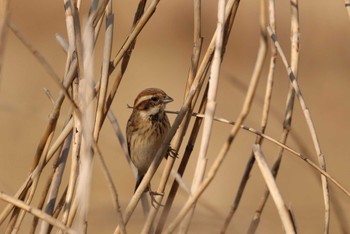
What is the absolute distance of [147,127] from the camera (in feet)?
15.5

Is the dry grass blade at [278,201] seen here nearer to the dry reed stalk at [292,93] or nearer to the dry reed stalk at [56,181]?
the dry reed stalk at [292,93]

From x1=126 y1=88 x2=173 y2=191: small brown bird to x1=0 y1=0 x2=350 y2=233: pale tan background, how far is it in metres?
3.42

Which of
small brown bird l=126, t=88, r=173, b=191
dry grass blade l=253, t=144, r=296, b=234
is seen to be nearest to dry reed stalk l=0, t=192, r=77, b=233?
dry grass blade l=253, t=144, r=296, b=234

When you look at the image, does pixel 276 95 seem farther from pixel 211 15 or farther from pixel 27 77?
pixel 27 77

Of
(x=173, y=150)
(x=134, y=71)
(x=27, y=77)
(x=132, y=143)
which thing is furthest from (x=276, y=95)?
(x=173, y=150)

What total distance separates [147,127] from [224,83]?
5.96 metres

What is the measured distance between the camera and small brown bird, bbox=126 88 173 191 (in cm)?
458

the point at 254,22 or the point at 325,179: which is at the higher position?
the point at 254,22

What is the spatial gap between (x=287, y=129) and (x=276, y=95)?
7.10 m

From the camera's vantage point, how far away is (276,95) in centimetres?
1046

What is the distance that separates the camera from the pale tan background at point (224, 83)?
29.1ft

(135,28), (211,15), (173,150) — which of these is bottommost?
(173,150)

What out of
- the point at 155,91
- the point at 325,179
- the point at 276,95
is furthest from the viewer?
the point at 276,95

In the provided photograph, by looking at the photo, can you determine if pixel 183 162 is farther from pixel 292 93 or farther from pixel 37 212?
pixel 37 212
